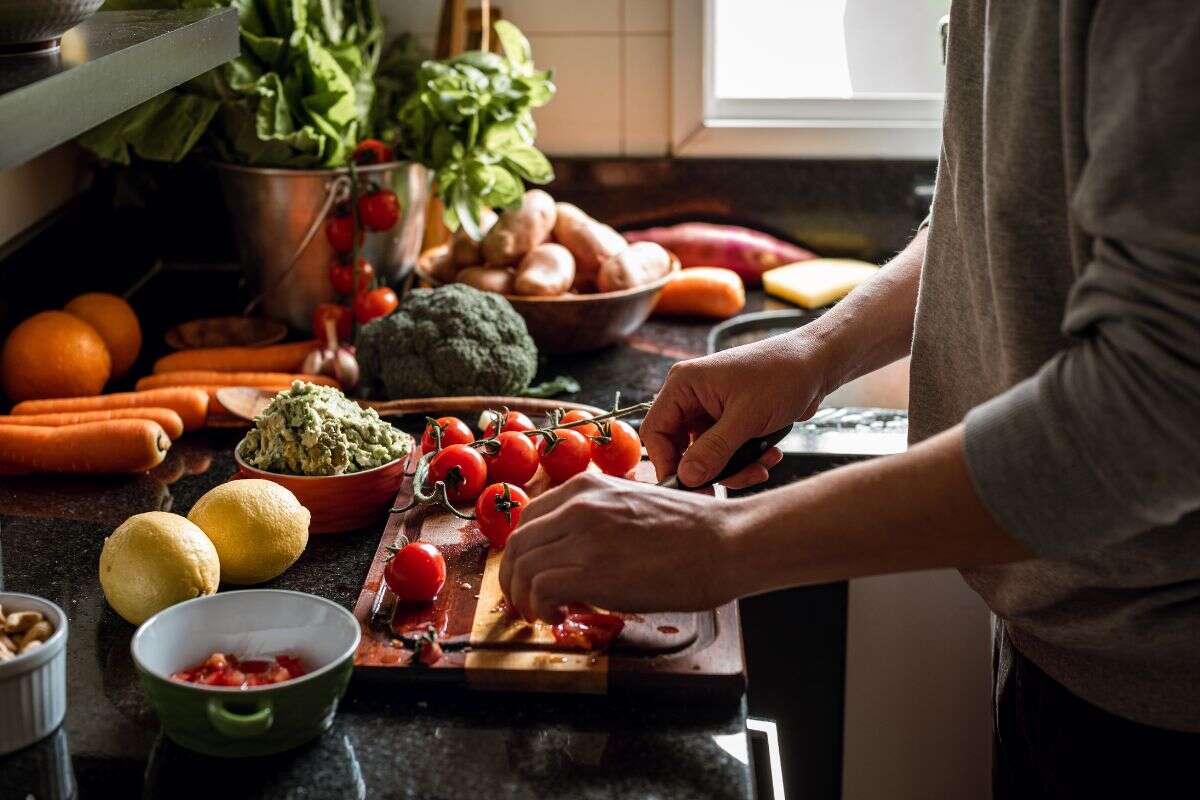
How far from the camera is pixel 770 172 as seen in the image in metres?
2.18

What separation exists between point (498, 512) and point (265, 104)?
0.81m

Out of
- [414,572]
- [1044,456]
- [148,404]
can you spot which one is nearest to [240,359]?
[148,404]

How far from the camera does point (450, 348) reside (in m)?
1.62

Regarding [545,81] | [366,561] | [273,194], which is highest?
[545,81]

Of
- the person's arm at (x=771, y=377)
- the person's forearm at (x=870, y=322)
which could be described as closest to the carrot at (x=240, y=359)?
the person's arm at (x=771, y=377)

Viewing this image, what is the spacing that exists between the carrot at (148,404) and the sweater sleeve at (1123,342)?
1.07 meters

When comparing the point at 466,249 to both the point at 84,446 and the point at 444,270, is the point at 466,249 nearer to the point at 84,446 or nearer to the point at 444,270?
the point at 444,270

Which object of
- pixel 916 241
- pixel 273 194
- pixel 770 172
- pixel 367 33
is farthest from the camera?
pixel 770 172

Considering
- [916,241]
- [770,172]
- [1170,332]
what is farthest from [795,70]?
[1170,332]

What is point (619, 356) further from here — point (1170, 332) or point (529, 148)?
point (1170, 332)

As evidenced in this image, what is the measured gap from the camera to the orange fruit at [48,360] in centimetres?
166

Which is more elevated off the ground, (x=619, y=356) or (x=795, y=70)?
(x=795, y=70)

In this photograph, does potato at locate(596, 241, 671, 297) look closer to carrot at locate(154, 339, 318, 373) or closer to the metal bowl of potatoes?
the metal bowl of potatoes

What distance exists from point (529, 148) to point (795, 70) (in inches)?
22.9
